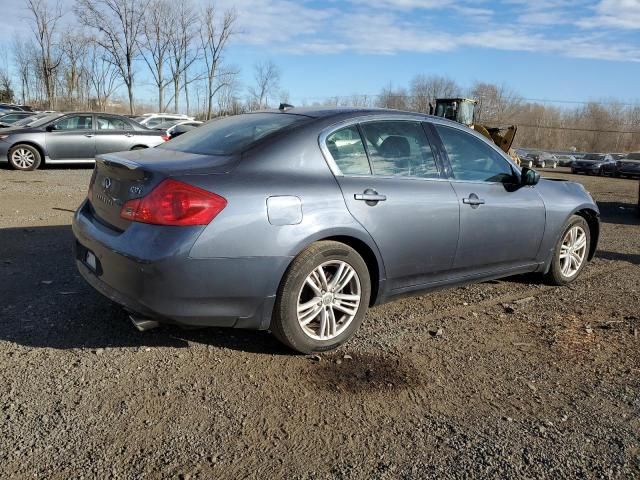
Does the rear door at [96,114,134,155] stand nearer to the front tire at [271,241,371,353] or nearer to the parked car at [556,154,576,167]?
the front tire at [271,241,371,353]

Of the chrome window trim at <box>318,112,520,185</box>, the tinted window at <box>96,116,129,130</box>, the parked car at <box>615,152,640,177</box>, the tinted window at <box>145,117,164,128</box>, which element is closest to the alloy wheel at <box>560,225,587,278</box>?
the chrome window trim at <box>318,112,520,185</box>

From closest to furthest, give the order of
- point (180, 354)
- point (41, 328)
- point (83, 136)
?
1. point (180, 354)
2. point (41, 328)
3. point (83, 136)

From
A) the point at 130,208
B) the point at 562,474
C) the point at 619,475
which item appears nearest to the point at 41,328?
the point at 130,208

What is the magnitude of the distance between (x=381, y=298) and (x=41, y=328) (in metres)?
2.34

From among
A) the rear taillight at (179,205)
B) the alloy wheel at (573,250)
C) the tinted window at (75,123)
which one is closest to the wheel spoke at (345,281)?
the rear taillight at (179,205)

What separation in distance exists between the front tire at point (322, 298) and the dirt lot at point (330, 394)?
6.2 inches

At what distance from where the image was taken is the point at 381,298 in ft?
12.8

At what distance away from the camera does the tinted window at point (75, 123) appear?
1424cm

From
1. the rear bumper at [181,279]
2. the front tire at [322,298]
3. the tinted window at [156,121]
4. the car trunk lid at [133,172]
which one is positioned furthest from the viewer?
the tinted window at [156,121]

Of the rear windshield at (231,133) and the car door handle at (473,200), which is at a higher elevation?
the rear windshield at (231,133)

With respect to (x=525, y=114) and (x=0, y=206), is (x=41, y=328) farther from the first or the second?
(x=525, y=114)

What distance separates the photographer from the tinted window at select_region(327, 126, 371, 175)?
369 centimetres

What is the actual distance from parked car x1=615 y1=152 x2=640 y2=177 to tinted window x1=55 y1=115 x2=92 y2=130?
101 ft

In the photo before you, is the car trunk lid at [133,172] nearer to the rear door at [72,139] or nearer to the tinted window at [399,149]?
the tinted window at [399,149]
